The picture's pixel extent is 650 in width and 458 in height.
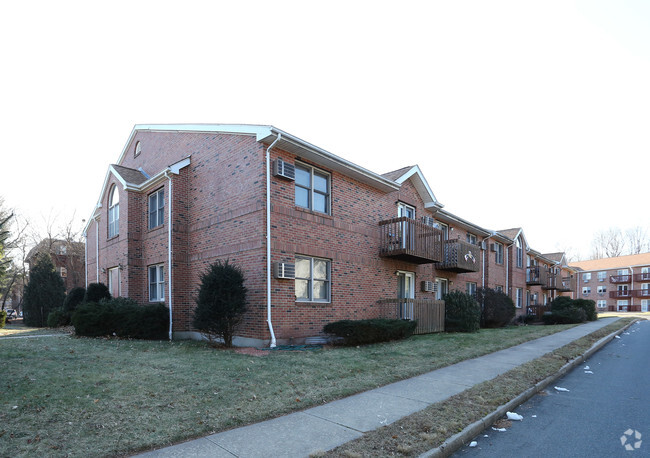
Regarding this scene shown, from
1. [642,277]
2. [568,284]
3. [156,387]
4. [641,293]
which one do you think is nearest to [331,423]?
[156,387]

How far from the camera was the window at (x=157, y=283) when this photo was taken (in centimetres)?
1418

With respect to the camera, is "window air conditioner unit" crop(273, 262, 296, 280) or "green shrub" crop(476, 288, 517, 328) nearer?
"window air conditioner unit" crop(273, 262, 296, 280)

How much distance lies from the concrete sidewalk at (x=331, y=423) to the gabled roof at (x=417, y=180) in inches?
371

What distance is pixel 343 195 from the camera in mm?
13195

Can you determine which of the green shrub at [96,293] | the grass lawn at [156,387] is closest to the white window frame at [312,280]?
the grass lawn at [156,387]

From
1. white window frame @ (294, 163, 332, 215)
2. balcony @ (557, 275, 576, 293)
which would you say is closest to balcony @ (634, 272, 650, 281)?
balcony @ (557, 275, 576, 293)

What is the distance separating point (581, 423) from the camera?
521cm

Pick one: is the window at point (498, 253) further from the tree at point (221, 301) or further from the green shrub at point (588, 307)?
the tree at point (221, 301)

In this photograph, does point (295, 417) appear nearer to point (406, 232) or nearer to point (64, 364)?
point (64, 364)

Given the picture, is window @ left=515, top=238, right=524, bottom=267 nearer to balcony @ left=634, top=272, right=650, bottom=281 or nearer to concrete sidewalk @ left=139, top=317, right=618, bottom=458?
concrete sidewalk @ left=139, top=317, right=618, bottom=458

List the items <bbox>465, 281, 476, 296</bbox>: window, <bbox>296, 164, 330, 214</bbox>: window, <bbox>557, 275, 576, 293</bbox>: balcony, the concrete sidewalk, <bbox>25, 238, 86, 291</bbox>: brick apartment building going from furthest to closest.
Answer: <bbox>557, 275, 576, 293</bbox>: balcony
<bbox>25, 238, 86, 291</bbox>: brick apartment building
<bbox>465, 281, 476, 296</bbox>: window
<bbox>296, 164, 330, 214</bbox>: window
the concrete sidewalk

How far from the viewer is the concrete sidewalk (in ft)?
13.0

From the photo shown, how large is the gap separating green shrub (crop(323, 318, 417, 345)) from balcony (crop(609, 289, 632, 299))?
64.6 metres

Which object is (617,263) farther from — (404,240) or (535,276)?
(404,240)
